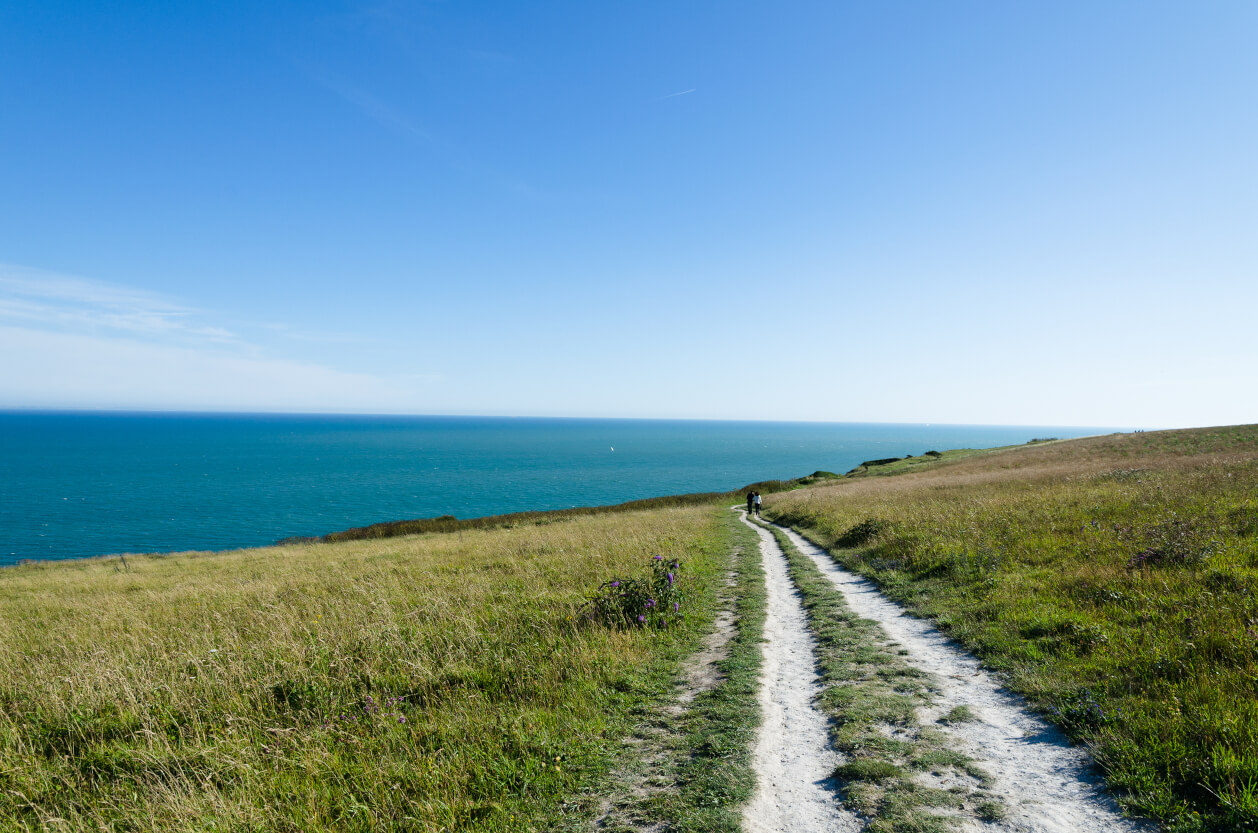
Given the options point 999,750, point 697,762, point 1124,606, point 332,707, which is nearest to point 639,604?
point 697,762

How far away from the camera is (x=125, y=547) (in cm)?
4925

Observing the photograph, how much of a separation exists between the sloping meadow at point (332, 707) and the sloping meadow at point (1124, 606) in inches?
207

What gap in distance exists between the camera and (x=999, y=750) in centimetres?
577

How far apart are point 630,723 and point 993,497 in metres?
21.4

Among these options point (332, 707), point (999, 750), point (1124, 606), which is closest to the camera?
point (999, 750)

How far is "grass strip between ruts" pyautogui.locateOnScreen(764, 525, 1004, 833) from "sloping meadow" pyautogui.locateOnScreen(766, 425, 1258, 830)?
130 centimetres

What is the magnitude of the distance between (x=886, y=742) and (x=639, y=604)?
19.1 feet

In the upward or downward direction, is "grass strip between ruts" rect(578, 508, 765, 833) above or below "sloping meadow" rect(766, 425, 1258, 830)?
below

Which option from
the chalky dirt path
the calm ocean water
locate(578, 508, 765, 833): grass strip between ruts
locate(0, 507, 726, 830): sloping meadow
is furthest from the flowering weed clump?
the calm ocean water

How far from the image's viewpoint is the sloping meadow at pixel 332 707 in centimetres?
548

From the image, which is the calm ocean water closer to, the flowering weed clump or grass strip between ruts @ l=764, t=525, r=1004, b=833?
the flowering weed clump

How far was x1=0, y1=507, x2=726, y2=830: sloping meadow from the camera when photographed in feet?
18.0

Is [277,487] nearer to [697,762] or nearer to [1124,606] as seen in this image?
[697,762]

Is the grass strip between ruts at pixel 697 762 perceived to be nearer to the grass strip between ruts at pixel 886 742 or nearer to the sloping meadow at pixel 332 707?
the sloping meadow at pixel 332 707
